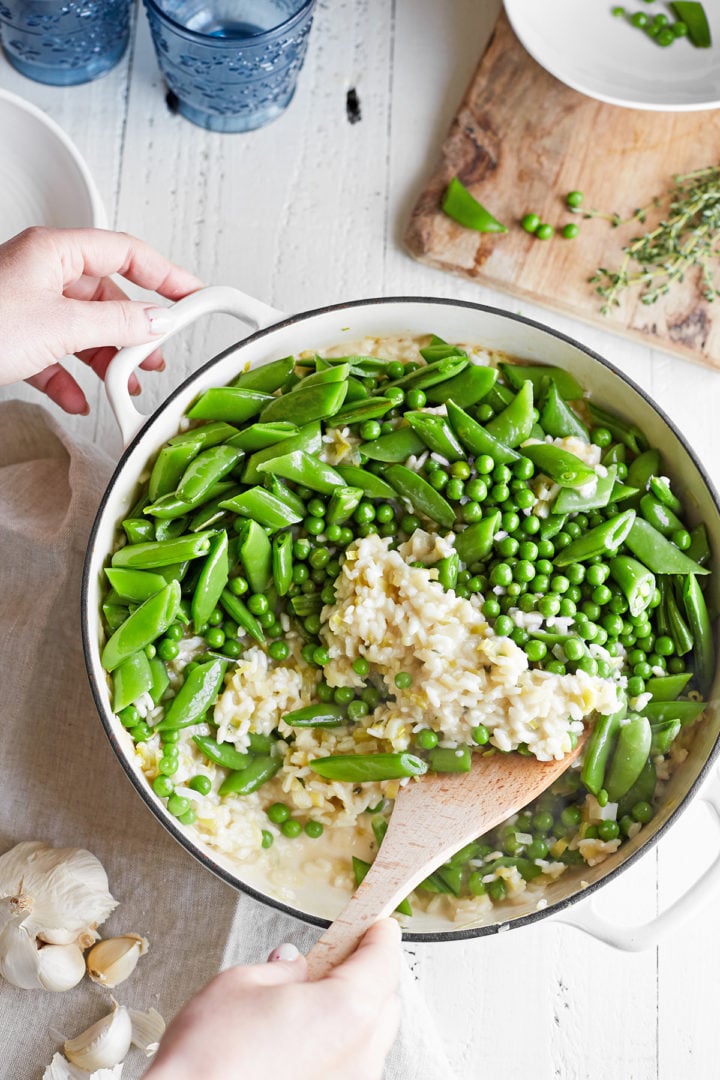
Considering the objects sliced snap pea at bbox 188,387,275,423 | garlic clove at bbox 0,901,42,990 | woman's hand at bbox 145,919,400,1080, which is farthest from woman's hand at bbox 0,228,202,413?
woman's hand at bbox 145,919,400,1080

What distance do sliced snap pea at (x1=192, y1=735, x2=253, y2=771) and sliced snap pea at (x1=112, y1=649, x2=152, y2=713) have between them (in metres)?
0.18

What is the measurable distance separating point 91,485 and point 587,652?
127cm

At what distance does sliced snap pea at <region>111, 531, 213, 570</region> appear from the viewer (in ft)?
7.38

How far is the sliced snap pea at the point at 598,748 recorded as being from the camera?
230cm

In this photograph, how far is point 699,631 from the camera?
7.82 feet

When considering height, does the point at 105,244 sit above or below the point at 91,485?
above

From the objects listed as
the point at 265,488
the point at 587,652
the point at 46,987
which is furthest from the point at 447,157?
the point at 46,987

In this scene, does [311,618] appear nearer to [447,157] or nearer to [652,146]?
[447,157]

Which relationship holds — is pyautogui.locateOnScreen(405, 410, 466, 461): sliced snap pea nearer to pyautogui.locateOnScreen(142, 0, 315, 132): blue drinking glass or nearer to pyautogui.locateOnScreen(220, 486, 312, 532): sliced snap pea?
pyautogui.locateOnScreen(220, 486, 312, 532): sliced snap pea

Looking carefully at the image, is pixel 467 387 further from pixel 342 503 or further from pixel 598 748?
pixel 598 748

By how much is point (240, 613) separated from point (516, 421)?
775 millimetres

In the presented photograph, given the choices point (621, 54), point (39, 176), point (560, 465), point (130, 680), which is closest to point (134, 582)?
point (130, 680)

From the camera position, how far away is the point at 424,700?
2275 millimetres

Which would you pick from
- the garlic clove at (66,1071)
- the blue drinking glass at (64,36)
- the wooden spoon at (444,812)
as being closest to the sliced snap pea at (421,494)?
the wooden spoon at (444,812)
